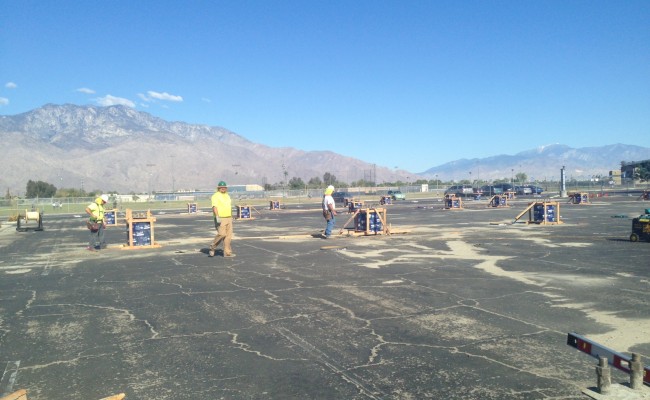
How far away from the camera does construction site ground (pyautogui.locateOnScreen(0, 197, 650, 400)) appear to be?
4.86 m

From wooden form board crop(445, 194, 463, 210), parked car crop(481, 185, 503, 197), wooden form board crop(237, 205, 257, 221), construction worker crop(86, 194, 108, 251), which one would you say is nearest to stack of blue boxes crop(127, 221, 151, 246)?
construction worker crop(86, 194, 108, 251)

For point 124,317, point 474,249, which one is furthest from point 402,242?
point 124,317

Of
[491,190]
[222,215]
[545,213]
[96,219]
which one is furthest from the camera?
[491,190]

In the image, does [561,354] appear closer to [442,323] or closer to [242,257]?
[442,323]

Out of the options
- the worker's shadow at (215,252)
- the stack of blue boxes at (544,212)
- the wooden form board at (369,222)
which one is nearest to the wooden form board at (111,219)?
the worker's shadow at (215,252)

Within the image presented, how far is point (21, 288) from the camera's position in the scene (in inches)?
394

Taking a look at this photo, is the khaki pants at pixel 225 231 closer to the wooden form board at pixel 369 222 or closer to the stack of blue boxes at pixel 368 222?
the wooden form board at pixel 369 222

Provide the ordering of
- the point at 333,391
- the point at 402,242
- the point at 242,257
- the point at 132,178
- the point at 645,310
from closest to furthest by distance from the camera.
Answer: the point at 333,391 < the point at 645,310 < the point at 242,257 < the point at 402,242 < the point at 132,178

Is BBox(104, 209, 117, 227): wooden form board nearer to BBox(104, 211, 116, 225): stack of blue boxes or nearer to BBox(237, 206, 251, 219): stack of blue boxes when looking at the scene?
BBox(104, 211, 116, 225): stack of blue boxes

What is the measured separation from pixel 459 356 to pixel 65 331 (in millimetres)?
5197

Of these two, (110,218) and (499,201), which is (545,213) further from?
(110,218)

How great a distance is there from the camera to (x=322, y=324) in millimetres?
6855

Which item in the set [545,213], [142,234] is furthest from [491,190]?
[142,234]

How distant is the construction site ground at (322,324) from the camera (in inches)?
191
